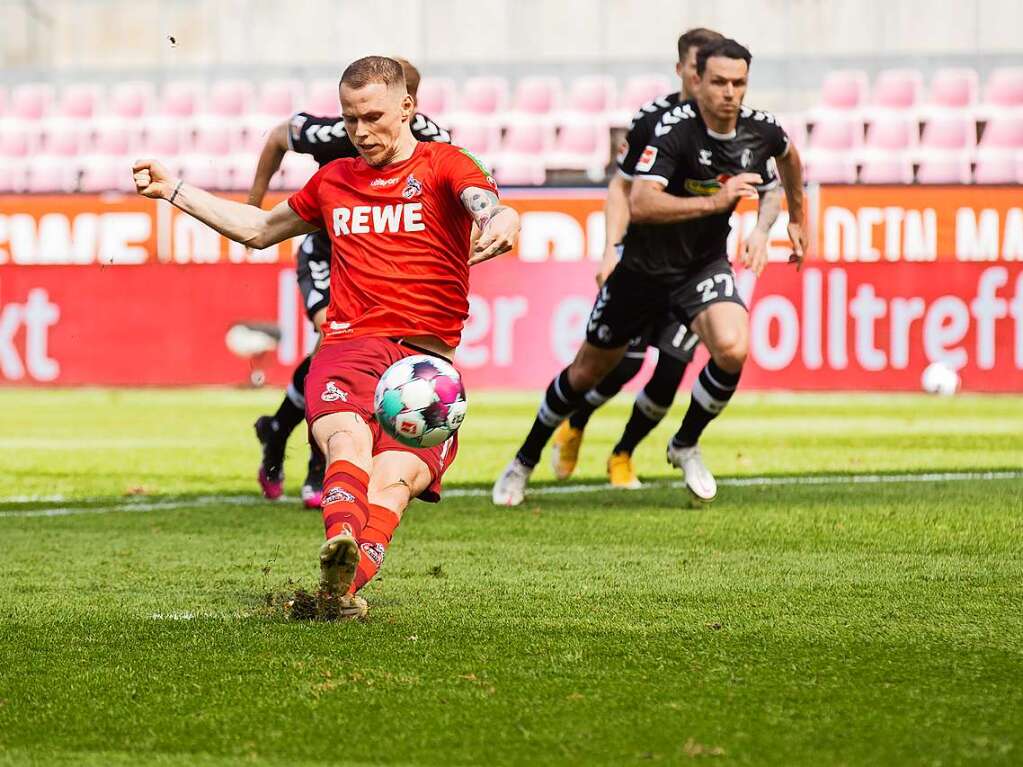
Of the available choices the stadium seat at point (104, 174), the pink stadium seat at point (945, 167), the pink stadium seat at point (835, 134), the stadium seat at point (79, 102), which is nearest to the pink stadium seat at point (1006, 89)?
the pink stadium seat at point (945, 167)

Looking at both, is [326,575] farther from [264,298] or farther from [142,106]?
[142,106]

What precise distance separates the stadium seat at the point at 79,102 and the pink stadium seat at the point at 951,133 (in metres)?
12.9

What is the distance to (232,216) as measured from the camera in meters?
5.70

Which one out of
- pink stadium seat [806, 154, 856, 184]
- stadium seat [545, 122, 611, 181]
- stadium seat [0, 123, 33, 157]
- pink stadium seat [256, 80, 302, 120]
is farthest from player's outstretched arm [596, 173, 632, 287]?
stadium seat [0, 123, 33, 157]

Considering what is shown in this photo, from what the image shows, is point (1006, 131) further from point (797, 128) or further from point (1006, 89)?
point (797, 128)

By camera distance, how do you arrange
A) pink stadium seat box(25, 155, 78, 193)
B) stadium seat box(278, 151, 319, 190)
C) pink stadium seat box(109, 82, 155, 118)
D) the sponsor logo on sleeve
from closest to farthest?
the sponsor logo on sleeve < stadium seat box(278, 151, 319, 190) < pink stadium seat box(25, 155, 78, 193) < pink stadium seat box(109, 82, 155, 118)

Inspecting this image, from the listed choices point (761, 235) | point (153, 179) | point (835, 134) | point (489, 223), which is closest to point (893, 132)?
point (835, 134)

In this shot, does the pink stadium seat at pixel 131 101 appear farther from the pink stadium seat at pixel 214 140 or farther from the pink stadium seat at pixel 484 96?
the pink stadium seat at pixel 484 96

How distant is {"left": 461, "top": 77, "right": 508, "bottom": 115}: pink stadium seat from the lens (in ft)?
84.3

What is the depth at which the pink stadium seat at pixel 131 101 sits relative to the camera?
26797 millimetres

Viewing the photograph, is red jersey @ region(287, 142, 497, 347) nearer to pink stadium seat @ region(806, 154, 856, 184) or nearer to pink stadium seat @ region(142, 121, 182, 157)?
pink stadium seat @ region(806, 154, 856, 184)

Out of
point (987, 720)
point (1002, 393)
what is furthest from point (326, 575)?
point (1002, 393)

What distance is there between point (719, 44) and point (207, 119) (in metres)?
19.7

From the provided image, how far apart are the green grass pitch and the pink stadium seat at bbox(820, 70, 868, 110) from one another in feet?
53.7
